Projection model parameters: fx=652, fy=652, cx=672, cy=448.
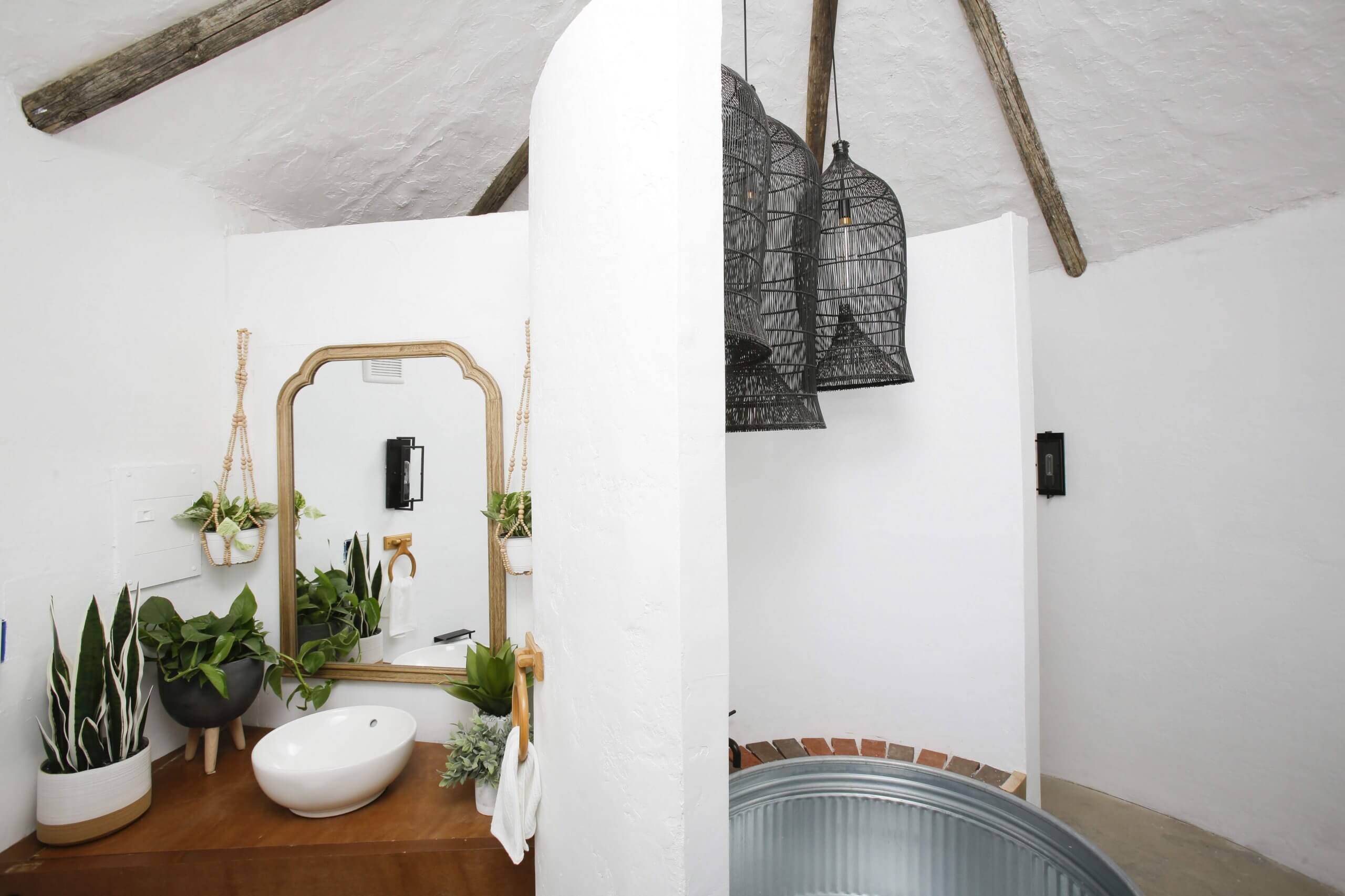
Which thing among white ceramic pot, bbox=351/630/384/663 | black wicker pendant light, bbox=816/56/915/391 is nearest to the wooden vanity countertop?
white ceramic pot, bbox=351/630/384/663

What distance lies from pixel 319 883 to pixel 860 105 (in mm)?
2866

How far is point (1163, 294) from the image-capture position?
2.44 m

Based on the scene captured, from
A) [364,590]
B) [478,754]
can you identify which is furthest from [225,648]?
[478,754]

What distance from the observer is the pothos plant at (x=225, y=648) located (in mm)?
1691

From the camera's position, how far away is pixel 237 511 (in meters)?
1.92

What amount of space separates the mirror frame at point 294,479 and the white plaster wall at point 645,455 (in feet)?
2.83

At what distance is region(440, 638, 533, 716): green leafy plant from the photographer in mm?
1669

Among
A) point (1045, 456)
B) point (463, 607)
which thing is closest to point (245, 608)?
point (463, 607)

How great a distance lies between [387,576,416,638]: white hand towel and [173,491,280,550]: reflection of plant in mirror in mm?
436

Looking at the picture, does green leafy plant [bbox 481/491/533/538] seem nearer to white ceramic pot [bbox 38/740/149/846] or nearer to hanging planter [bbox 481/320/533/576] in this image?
hanging planter [bbox 481/320/533/576]

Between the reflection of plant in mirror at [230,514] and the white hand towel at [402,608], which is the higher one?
the reflection of plant in mirror at [230,514]

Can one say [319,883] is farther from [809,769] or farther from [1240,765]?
[1240,765]

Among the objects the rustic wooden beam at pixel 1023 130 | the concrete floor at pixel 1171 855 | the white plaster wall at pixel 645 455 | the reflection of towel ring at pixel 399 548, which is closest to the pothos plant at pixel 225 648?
the reflection of towel ring at pixel 399 548

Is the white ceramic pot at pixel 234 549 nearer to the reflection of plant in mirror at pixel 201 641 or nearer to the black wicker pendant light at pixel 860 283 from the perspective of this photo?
the reflection of plant in mirror at pixel 201 641
